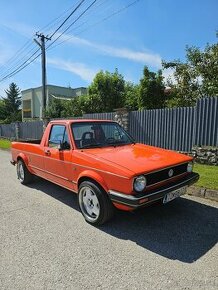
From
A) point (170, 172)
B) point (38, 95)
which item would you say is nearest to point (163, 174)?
point (170, 172)

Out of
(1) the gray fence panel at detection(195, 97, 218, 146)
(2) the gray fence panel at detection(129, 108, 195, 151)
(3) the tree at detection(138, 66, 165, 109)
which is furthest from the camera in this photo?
(3) the tree at detection(138, 66, 165, 109)

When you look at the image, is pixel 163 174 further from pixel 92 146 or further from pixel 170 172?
pixel 92 146

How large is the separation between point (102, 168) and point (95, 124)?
5.81 feet

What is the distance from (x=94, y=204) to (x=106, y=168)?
74 centimetres

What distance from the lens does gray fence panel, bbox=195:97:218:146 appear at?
9.11 m

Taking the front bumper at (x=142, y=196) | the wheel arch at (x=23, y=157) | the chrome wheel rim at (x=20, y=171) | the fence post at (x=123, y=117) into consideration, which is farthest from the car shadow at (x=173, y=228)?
the fence post at (x=123, y=117)

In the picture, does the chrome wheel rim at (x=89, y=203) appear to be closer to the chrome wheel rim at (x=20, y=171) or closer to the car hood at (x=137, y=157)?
the car hood at (x=137, y=157)

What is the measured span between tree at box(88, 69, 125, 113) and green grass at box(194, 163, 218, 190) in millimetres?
17229

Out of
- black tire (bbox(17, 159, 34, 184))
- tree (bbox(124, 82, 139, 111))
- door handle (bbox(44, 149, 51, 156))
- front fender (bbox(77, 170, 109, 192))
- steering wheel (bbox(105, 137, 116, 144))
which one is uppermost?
tree (bbox(124, 82, 139, 111))

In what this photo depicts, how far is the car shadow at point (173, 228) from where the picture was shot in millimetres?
3746

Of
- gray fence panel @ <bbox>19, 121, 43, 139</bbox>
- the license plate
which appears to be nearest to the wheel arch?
the license plate

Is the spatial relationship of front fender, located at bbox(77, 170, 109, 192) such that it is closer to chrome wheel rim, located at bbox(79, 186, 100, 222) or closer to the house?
chrome wheel rim, located at bbox(79, 186, 100, 222)

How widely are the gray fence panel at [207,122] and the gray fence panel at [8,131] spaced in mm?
20885

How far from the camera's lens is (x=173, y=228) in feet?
14.4
